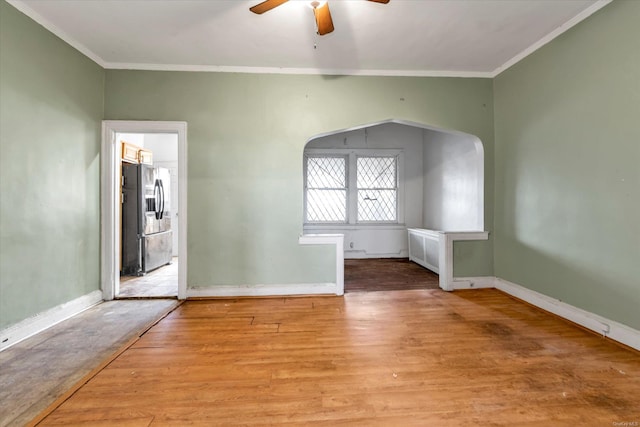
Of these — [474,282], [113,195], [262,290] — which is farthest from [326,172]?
[113,195]

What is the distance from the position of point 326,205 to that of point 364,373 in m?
4.06

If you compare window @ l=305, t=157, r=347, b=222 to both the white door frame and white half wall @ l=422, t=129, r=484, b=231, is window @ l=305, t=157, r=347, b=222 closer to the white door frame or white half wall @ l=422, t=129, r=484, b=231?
white half wall @ l=422, t=129, r=484, b=231

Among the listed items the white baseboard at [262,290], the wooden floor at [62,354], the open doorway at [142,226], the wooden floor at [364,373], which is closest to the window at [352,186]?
the white baseboard at [262,290]

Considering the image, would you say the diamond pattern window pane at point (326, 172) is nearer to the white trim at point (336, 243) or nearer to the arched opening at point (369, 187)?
the arched opening at point (369, 187)

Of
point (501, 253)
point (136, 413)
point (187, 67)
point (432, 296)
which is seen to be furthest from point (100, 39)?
point (501, 253)

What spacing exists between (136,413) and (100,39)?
328cm

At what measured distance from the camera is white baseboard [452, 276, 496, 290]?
344 centimetres

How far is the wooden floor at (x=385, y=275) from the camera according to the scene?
366cm

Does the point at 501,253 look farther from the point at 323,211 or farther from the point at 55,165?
the point at 55,165

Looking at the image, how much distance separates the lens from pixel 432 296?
10.6 ft

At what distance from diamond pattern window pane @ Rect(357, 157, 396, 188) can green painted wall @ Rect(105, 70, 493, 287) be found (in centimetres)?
233

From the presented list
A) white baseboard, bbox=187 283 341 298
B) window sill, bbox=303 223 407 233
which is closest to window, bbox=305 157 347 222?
window sill, bbox=303 223 407 233

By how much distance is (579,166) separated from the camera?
2.41 metres

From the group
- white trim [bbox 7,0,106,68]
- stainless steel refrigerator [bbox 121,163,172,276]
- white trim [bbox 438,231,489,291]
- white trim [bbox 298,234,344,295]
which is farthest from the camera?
stainless steel refrigerator [bbox 121,163,172,276]
